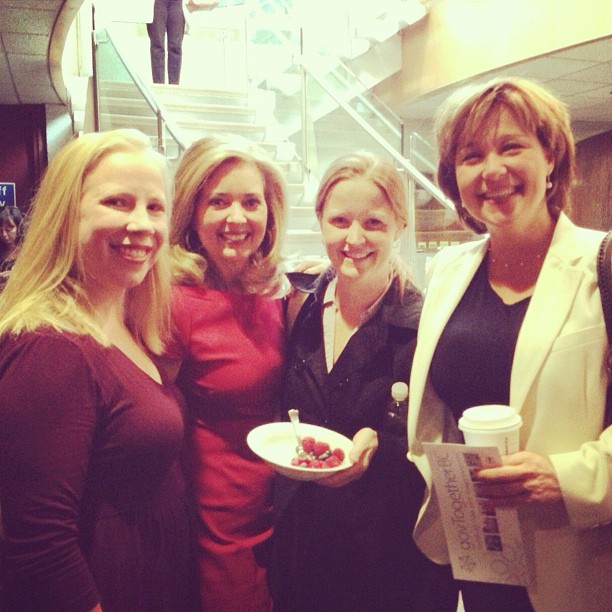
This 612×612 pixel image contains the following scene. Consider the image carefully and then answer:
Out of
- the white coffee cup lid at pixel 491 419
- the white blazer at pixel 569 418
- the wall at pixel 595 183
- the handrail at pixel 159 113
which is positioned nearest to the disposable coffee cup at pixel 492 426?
the white coffee cup lid at pixel 491 419

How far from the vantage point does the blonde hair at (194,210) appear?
6.17 feet

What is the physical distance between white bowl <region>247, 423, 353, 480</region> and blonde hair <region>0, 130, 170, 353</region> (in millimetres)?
480

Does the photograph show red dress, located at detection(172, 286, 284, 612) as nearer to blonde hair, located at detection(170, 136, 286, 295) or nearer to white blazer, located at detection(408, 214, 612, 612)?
blonde hair, located at detection(170, 136, 286, 295)

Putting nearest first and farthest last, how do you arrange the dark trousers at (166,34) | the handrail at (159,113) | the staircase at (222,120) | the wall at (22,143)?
the handrail at (159,113)
the staircase at (222,120)
the dark trousers at (166,34)
the wall at (22,143)

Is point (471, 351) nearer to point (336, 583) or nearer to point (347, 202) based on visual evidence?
point (347, 202)

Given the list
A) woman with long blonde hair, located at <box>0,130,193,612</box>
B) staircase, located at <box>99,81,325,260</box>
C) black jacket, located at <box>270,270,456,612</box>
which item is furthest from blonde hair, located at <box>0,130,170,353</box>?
staircase, located at <box>99,81,325,260</box>

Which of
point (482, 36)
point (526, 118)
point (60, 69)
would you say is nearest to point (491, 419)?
point (526, 118)

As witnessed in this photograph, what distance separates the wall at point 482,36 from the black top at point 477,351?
239 inches

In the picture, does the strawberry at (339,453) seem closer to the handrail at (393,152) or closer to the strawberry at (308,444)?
the strawberry at (308,444)

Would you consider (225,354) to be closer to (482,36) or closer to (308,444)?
Result: (308,444)

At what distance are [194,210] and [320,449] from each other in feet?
2.54

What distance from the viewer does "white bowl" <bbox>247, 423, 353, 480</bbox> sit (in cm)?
159

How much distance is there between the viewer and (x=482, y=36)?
308 inches

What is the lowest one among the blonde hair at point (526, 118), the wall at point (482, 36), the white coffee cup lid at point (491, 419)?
the white coffee cup lid at point (491, 419)
